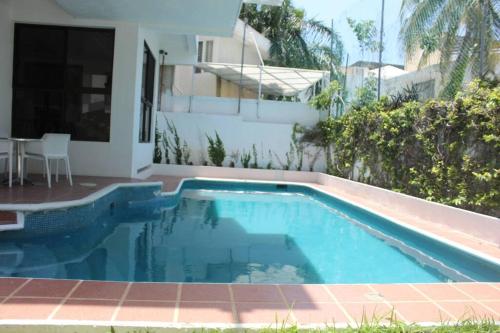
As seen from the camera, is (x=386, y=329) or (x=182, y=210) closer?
(x=386, y=329)

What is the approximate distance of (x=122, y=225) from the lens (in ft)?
24.2

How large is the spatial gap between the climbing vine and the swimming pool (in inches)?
48.1

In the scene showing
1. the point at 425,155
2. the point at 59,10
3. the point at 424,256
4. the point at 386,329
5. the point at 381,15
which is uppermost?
the point at 381,15

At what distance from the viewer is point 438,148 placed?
853 centimetres

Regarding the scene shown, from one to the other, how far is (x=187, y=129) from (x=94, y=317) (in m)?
13.1

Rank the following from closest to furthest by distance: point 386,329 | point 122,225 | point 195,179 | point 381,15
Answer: point 386,329
point 122,225
point 381,15
point 195,179

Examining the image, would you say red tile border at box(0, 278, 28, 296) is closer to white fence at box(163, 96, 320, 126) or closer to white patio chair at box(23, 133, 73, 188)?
white patio chair at box(23, 133, 73, 188)

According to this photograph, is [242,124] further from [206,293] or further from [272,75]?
[206,293]

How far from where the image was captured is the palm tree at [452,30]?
1198 cm

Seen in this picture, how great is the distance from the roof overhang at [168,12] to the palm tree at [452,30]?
600 centimetres

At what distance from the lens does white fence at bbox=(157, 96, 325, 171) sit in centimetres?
1575

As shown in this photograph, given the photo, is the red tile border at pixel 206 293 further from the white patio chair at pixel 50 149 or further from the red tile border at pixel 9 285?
the white patio chair at pixel 50 149

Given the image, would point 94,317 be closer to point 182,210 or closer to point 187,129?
point 182,210

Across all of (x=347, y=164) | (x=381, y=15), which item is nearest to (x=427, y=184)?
(x=347, y=164)
